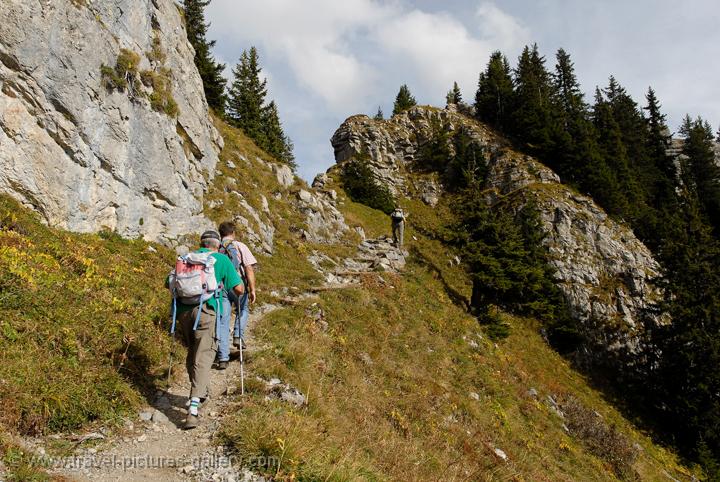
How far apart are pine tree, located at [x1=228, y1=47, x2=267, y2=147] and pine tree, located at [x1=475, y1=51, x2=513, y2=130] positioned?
1397 inches

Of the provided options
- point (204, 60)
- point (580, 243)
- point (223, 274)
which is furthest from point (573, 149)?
point (223, 274)

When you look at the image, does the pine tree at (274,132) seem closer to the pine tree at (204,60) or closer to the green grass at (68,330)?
the pine tree at (204,60)

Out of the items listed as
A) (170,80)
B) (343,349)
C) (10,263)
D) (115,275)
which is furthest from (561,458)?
(170,80)

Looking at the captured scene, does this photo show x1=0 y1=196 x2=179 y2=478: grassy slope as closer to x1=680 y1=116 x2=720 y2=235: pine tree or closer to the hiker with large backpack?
the hiker with large backpack

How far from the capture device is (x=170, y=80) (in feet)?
58.7

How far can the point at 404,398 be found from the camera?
1029 centimetres

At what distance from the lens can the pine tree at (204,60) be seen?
Answer: 1396 inches

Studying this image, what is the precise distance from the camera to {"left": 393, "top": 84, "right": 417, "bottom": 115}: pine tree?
251 feet

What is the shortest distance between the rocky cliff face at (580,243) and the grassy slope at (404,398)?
325 inches

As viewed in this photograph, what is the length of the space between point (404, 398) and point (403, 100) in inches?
2964

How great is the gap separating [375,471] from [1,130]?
12.1m

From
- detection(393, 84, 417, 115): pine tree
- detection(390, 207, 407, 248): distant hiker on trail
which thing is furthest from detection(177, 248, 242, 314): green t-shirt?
detection(393, 84, 417, 115): pine tree

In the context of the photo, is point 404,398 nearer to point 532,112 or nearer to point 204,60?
point 204,60

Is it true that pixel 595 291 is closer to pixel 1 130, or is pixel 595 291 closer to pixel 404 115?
pixel 1 130
